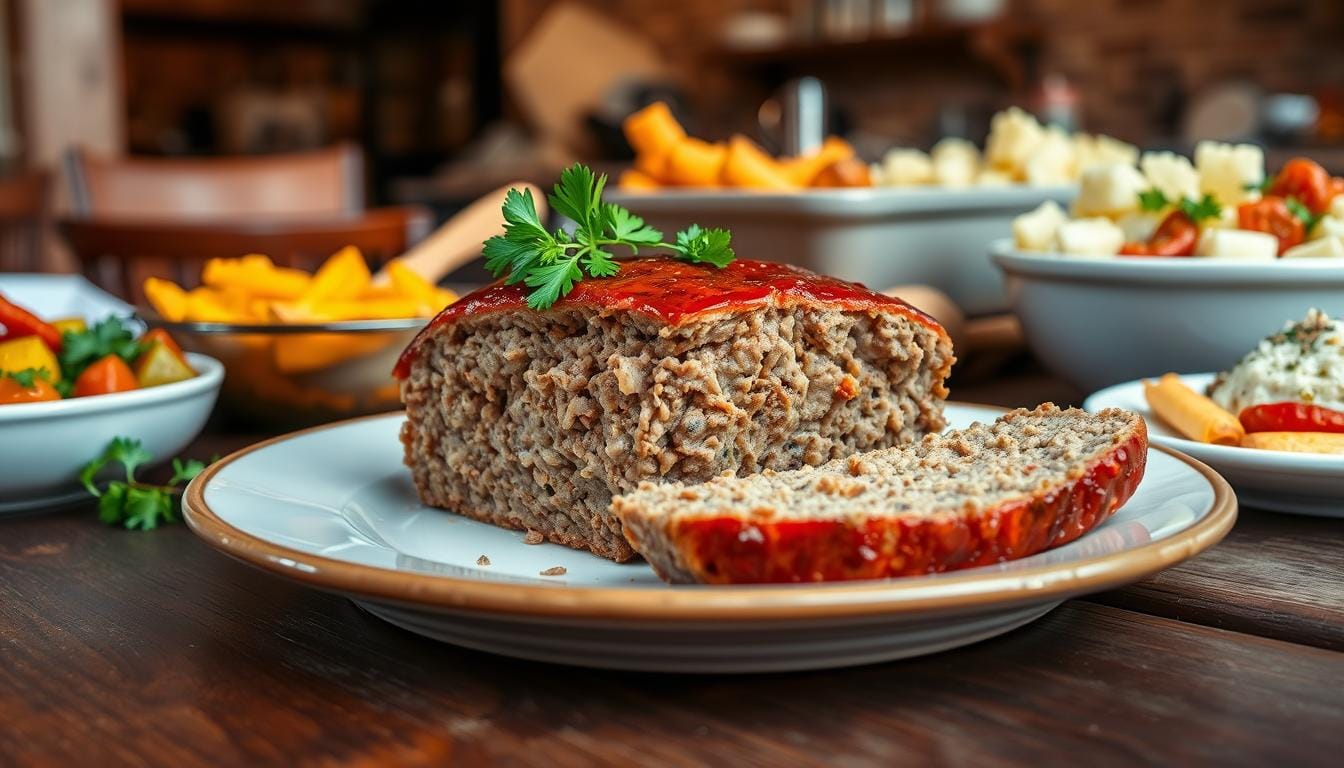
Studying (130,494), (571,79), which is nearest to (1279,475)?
(130,494)

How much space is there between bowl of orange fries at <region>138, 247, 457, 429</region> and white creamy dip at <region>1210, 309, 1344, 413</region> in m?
0.95

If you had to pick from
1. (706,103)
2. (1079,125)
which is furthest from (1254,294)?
(706,103)

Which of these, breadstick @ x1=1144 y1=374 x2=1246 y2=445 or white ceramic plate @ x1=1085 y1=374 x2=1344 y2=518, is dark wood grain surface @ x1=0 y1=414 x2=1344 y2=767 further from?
breadstick @ x1=1144 y1=374 x2=1246 y2=445

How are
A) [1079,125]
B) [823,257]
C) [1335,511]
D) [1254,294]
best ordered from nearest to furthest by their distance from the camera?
[1335,511], [1254,294], [823,257], [1079,125]

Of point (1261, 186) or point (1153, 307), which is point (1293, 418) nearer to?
point (1153, 307)

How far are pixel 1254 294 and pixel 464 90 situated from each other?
9.39 m

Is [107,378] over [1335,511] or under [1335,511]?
over

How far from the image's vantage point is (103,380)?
1.27 metres

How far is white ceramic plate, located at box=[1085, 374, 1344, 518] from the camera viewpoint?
1077 millimetres

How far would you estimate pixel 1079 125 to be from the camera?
6.23 m

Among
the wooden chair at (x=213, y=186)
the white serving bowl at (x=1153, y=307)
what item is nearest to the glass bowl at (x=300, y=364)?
the white serving bowl at (x=1153, y=307)

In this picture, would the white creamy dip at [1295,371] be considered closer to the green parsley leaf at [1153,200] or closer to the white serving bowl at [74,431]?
the green parsley leaf at [1153,200]

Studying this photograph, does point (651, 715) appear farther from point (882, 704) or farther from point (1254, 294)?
point (1254, 294)

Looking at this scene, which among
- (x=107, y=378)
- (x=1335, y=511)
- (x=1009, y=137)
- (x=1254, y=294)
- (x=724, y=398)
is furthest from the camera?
(x=1009, y=137)
